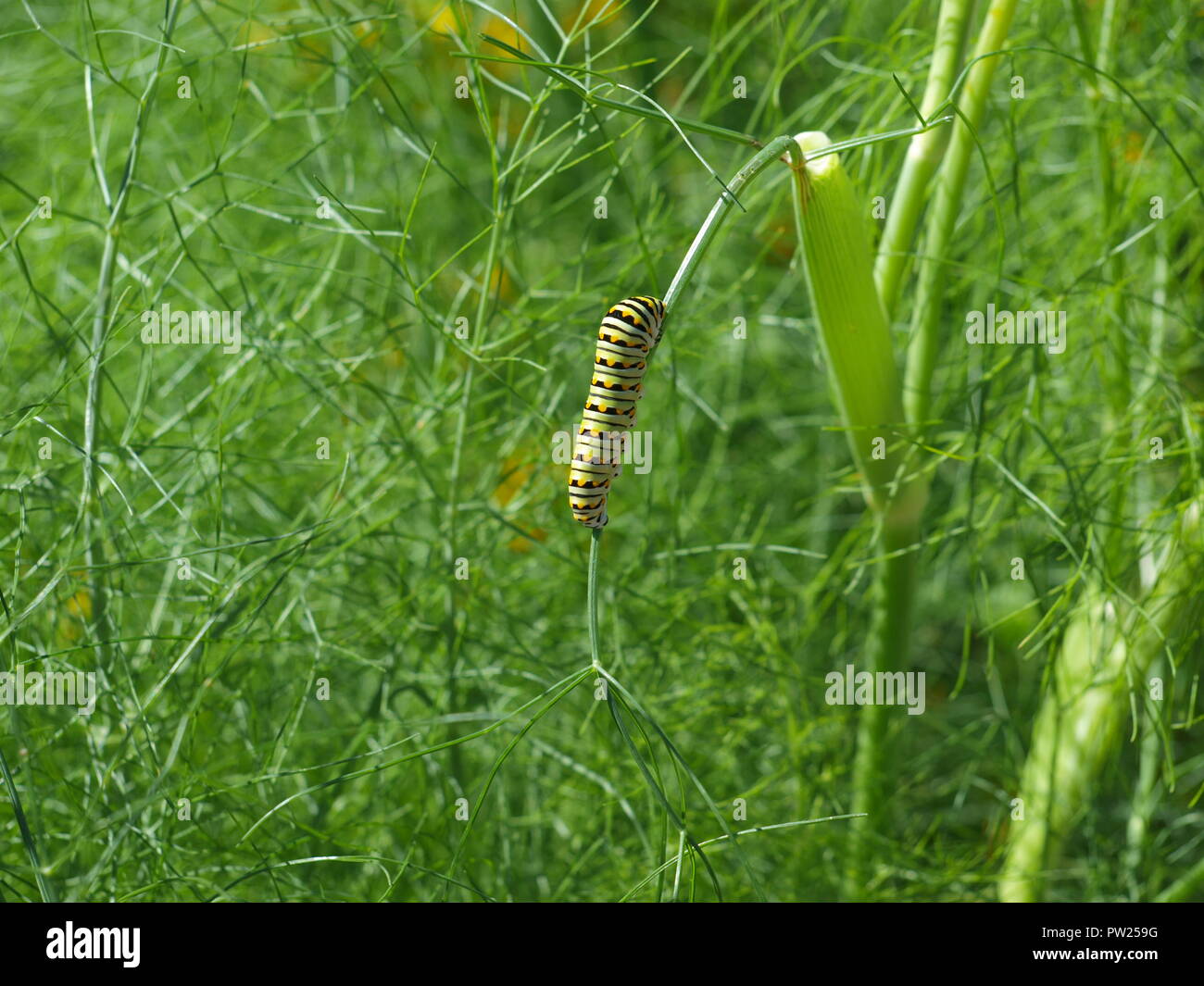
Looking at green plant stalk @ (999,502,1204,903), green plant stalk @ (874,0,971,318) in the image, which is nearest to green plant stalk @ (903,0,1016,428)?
green plant stalk @ (874,0,971,318)

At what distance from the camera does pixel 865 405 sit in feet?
3.50

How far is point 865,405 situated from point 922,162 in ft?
0.79

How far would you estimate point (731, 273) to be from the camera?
1787 mm

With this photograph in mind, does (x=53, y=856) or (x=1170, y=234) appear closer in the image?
(x=53, y=856)

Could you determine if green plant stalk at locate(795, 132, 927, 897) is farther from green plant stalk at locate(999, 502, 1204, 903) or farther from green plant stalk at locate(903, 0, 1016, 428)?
green plant stalk at locate(999, 502, 1204, 903)

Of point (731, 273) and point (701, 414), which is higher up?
point (731, 273)

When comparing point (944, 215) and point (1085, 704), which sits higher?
point (944, 215)

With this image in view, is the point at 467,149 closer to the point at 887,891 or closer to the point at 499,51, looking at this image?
the point at 499,51

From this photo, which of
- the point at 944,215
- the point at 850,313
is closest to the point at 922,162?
the point at 944,215

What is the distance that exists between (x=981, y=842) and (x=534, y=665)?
0.73 metres

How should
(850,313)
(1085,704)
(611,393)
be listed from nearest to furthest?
1. (611,393)
2. (850,313)
3. (1085,704)

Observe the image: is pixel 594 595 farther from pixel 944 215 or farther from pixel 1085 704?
pixel 1085 704

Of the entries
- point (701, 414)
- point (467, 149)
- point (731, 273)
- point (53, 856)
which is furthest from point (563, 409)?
point (53, 856)
